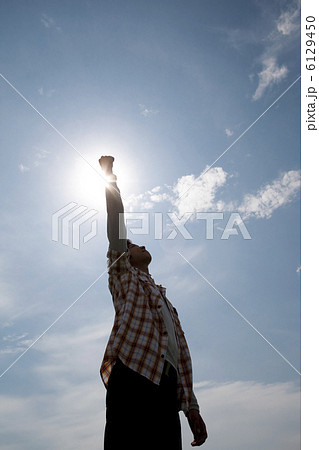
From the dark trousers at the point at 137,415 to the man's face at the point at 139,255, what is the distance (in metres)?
0.96

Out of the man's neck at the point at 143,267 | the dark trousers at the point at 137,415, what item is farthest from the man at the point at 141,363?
the man's neck at the point at 143,267

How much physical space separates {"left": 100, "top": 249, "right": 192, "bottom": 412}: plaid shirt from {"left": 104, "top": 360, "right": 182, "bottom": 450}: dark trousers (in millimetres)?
63

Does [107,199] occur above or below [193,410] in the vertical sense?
above

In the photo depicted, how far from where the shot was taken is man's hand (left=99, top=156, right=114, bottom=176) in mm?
2689

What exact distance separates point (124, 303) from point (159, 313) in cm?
25

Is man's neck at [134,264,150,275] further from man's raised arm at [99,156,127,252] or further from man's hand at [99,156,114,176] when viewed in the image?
man's hand at [99,156,114,176]

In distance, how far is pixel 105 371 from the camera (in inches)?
85.8

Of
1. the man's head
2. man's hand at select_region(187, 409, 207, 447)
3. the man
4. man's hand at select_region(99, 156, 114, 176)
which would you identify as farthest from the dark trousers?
man's hand at select_region(99, 156, 114, 176)

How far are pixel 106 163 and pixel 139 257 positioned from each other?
804mm

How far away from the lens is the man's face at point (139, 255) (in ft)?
9.55

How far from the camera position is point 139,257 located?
2.91m
